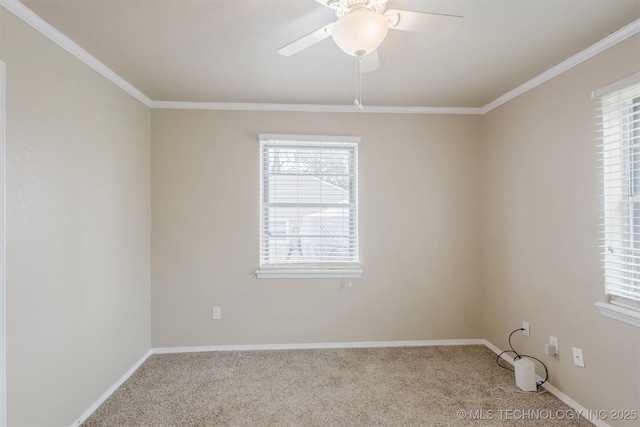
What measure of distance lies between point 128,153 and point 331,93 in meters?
1.82

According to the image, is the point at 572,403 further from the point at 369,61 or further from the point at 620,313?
the point at 369,61

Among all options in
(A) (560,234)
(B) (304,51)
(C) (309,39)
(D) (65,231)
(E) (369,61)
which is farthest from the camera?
(A) (560,234)

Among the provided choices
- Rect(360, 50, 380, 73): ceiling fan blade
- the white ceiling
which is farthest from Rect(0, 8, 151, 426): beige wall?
Rect(360, 50, 380, 73): ceiling fan blade

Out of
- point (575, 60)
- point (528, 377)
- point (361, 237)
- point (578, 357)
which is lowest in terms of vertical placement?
point (528, 377)

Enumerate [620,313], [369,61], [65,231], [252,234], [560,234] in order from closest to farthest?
[369,61] → [620,313] → [65,231] → [560,234] → [252,234]

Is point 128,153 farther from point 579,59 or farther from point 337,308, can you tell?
point 579,59

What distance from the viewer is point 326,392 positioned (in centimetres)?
233

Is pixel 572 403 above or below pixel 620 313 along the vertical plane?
below

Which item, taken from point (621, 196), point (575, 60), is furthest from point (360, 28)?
point (621, 196)

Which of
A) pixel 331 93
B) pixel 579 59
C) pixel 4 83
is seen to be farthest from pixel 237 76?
pixel 579 59

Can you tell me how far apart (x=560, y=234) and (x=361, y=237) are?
1.59 meters

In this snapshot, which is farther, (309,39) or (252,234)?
(252,234)

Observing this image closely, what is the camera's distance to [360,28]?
1.24 meters

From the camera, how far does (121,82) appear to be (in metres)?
2.46
